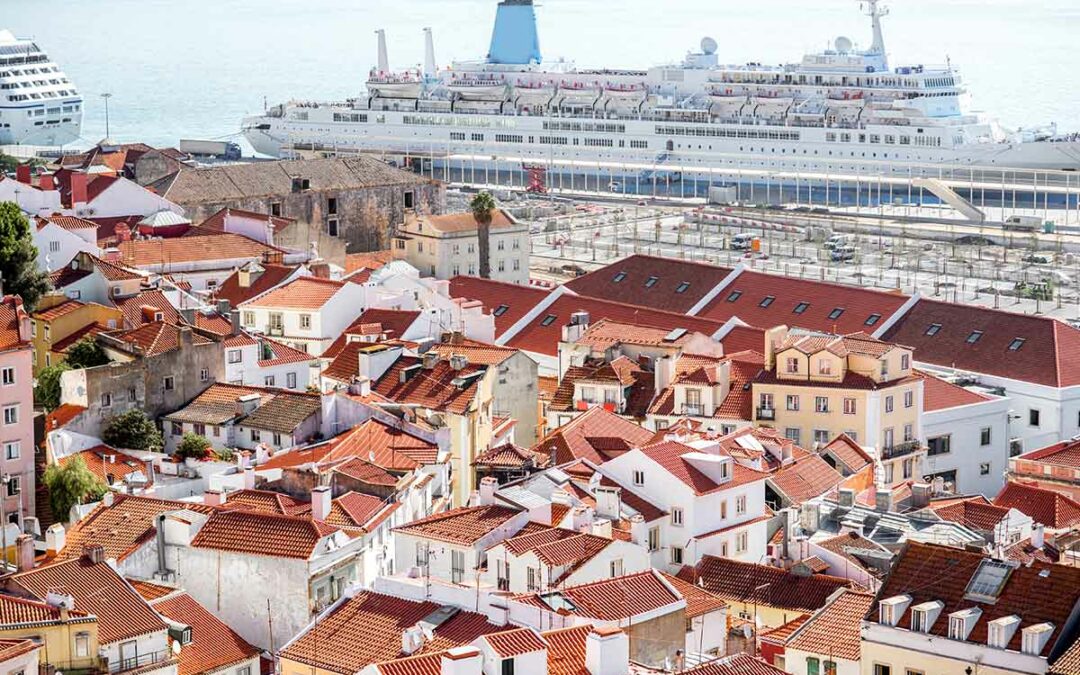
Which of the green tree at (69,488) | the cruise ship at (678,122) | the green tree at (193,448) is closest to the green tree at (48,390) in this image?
the green tree at (193,448)

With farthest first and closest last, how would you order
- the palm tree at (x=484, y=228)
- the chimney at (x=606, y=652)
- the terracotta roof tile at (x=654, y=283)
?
1. the palm tree at (x=484, y=228)
2. the terracotta roof tile at (x=654, y=283)
3. the chimney at (x=606, y=652)

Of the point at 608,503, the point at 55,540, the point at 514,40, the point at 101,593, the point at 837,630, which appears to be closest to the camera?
the point at 101,593

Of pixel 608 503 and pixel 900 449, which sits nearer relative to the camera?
pixel 608 503

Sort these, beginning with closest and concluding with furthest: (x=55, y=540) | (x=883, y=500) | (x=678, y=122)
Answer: (x=55, y=540), (x=883, y=500), (x=678, y=122)

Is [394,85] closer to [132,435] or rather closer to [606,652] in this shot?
[132,435]

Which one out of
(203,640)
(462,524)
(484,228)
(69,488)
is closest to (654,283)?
(484,228)

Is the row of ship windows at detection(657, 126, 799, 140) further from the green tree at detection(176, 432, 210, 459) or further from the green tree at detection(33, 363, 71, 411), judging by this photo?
the green tree at detection(176, 432, 210, 459)

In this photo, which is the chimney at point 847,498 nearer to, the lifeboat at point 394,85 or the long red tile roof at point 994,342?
the long red tile roof at point 994,342
